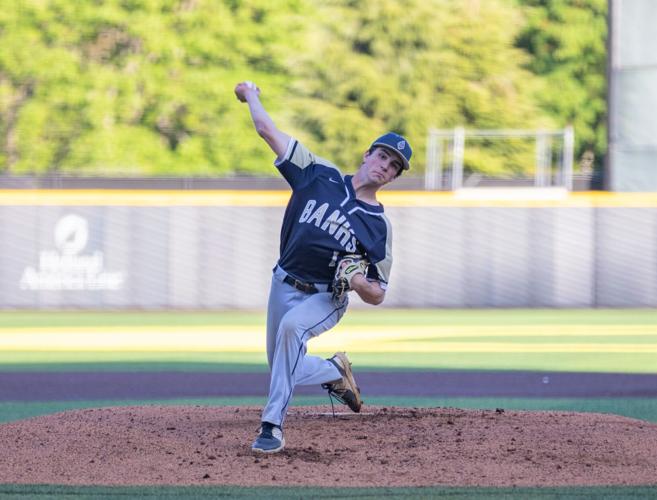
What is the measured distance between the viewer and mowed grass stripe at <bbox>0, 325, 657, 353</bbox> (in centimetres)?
1370

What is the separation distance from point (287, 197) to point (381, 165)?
513 inches

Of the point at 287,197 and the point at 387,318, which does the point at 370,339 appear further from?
the point at 287,197

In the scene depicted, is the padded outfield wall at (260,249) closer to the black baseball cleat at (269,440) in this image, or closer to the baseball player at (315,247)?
the baseball player at (315,247)

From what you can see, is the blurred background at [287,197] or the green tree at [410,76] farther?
the green tree at [410,76]

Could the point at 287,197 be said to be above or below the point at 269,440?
above

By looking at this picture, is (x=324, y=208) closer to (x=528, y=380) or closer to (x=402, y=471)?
Result: (x=402, y=471)

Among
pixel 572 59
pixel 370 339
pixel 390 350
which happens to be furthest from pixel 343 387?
pixel 572 59

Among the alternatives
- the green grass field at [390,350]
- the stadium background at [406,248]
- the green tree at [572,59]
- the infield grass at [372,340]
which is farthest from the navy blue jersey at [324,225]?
the green tree at [572,59]

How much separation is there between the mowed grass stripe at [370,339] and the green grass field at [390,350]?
1 cm

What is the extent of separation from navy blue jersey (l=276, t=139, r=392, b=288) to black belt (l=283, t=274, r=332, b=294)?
0.08ft

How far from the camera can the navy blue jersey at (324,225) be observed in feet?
21.3

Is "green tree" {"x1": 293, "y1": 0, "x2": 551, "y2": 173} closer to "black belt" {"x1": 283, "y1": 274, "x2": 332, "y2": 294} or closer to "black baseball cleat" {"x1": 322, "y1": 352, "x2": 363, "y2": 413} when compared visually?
"black baseball cleat" {"x1": 322, "y1": 352, "x2": 363, "y2": 413}

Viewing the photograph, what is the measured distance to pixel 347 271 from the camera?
20.7 ft

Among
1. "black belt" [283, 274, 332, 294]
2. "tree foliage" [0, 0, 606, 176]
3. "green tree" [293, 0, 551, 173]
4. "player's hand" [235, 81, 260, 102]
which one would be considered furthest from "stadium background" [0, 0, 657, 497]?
"green tree" [293, 0, 551, 173]
